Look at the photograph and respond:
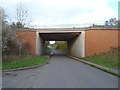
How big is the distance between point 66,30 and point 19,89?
24.8 metres

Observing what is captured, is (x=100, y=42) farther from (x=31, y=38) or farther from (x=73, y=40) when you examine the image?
(x=31, y=38)

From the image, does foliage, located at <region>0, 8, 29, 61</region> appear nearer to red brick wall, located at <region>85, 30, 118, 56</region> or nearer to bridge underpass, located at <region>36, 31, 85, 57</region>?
bridge underpass, located at <region>36, 31, 85, 57</region>

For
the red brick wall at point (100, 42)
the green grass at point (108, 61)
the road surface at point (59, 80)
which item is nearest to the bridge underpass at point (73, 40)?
the red brick wall at point (100, 42)

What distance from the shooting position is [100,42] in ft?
93.0

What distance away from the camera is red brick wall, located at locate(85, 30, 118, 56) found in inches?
1113

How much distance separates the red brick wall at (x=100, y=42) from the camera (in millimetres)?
28266

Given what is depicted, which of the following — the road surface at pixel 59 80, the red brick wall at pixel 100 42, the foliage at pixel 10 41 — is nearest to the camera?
the road surface at pixel 59 80

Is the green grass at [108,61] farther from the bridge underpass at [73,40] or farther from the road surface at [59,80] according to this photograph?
the bridge underpass at [73,40]

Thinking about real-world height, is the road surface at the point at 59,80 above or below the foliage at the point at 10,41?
below

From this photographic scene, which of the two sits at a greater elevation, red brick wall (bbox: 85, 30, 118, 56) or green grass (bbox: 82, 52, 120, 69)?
red brick wall (bbox: 85, 30, 118, 56)

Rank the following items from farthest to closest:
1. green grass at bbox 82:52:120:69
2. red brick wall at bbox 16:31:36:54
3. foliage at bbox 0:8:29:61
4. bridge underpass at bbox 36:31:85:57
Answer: red brick wall at bbox 16:31:36:54, bridge underpass at bbox 36:31:85:57, foliage at bbox 0:8:29:61, green grass at bbox 82:52:120:69

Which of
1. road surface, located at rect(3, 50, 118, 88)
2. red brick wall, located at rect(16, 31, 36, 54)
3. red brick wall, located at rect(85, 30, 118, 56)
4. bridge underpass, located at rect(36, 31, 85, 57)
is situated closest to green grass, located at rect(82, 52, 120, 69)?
road surface, located at rect(3, 50, 118, 88)

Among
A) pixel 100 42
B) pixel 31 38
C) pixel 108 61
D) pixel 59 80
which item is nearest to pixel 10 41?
pixel 31 38

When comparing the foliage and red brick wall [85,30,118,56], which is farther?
red brick wall [85,30,118,56]
